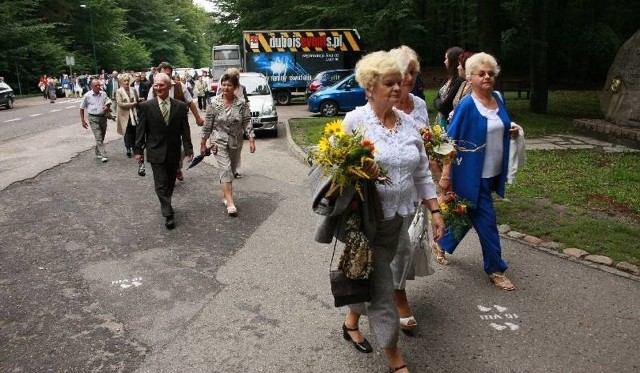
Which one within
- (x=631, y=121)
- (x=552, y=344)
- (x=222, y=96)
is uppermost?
(x=222, y=96)

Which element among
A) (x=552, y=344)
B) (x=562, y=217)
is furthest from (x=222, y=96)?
(x=552, y=344)

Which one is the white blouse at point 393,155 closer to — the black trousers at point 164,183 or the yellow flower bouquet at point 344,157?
the yellow flower bouquet at point 344,157

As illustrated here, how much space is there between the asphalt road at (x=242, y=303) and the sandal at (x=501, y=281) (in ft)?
0.22

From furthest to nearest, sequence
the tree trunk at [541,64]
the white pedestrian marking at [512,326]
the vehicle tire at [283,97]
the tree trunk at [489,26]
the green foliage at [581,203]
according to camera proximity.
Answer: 1. the vehicle tire at [283,97]
2. the tree trunk at [541,64]
3. the tree trunk at [489,26]
4. the green foliage at [581,203]
5. the white pedestrian marking at [512,326]

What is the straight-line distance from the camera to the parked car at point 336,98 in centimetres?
1923

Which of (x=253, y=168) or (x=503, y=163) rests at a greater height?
(x=503, y=163)

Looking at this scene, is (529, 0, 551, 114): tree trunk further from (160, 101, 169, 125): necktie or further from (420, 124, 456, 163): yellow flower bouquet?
(420, 124, 456, 163): yellow flower bouquet

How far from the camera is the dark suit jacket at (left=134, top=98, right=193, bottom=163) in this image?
6.62 meters

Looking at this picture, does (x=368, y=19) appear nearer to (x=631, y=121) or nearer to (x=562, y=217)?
(x=631, y=121)

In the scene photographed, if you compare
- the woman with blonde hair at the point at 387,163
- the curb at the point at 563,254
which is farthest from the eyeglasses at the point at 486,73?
the curb at the point at 563,254

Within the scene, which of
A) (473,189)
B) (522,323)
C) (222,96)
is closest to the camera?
(522,323)

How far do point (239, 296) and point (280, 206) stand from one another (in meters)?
3.02

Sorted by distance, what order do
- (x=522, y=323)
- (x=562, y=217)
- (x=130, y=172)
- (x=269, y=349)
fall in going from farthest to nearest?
(x=130, y=172) < (x=562, y=217) < (x=522, y=323) < (x=269, y=349)

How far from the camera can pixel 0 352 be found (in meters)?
3.77
